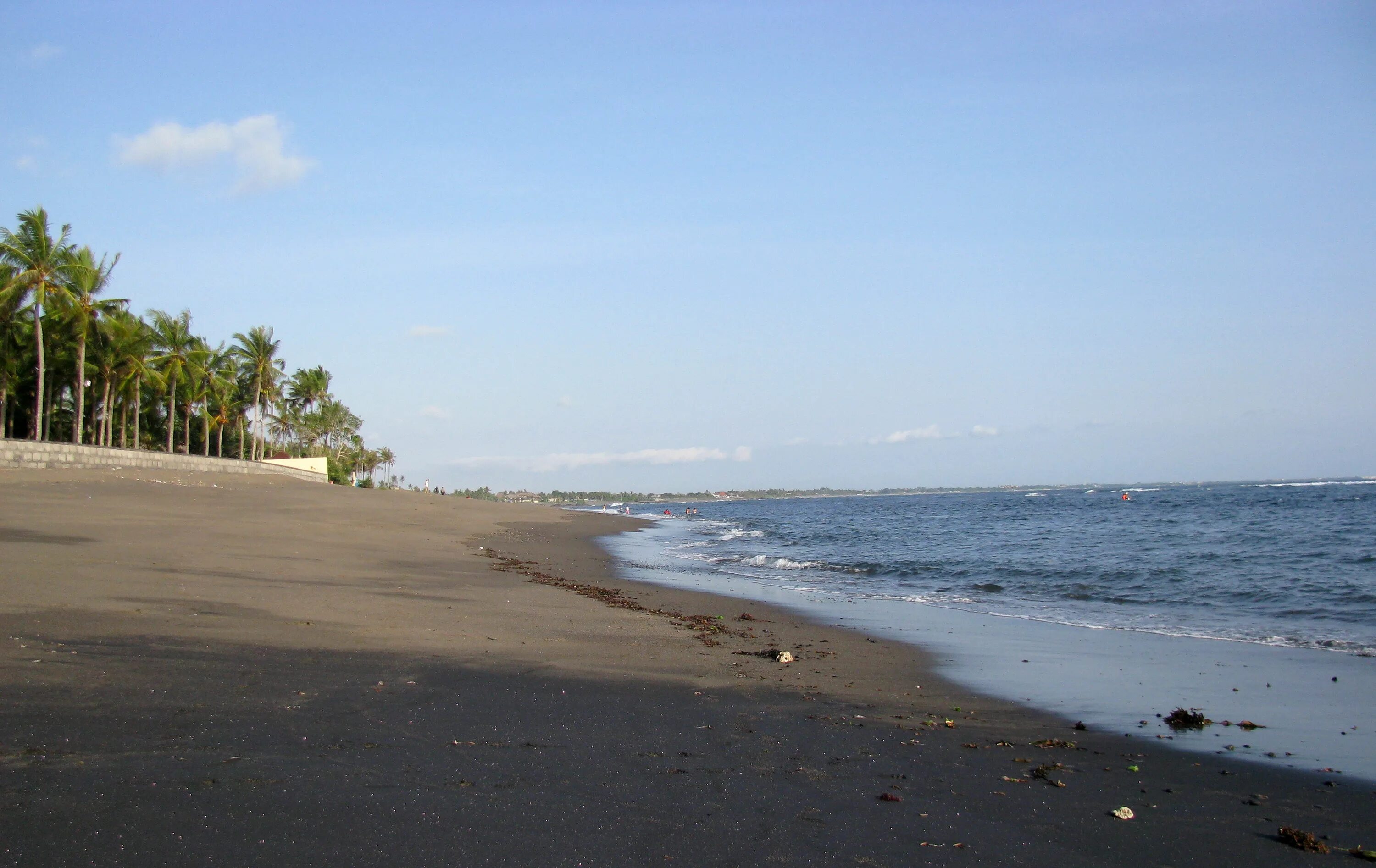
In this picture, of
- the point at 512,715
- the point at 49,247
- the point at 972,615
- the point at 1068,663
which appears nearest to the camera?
the point at 512,715

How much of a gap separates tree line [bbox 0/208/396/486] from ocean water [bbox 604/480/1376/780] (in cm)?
2683

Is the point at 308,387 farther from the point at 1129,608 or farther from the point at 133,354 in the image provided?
the point at 1129,608

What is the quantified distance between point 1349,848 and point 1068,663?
5461mm

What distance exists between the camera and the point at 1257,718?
738 cm

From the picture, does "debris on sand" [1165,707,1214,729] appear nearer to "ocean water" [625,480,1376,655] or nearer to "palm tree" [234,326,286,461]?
"ocean water" [625,480,1376,655]

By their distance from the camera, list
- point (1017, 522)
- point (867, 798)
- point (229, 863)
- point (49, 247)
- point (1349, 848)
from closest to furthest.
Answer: point (229, 863) < point (1349, 848) < point (867, 798) < point (49, 247) < point (1017, 522)

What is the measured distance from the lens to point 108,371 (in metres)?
46.8

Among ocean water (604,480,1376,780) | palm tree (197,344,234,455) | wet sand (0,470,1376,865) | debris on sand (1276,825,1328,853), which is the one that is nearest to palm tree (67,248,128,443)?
palm tree (197,344,234,455)

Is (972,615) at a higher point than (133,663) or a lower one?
lower

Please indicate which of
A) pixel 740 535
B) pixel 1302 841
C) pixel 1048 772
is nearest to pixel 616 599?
pixel 1048 772

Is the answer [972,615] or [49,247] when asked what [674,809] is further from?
[49,247]

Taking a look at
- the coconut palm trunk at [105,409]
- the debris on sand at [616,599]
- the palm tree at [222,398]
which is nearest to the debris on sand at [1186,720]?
the debris on sand at [616,599]

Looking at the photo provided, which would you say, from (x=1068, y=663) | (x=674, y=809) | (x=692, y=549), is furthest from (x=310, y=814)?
(x=692, y=549)

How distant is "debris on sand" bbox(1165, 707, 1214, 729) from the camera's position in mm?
6973
